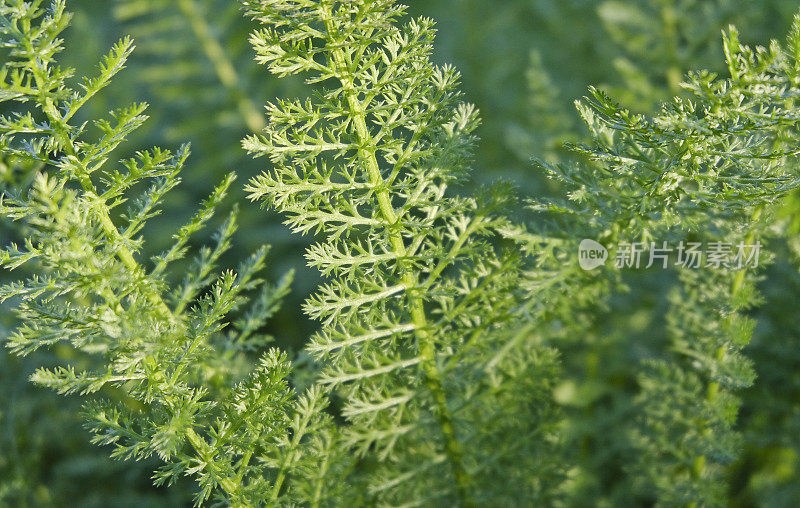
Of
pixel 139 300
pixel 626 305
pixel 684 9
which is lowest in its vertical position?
pixel 139 300

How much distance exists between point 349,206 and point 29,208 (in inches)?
11.4

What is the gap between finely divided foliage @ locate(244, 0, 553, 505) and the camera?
2.10 feet

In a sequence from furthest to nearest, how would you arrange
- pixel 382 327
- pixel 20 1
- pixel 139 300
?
pixel 382 327 → pixel 139 300 → pixel 20 1

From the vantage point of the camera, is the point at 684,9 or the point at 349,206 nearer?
the point at 349,206

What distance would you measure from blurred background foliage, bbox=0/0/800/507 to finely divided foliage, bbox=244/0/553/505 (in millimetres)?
176

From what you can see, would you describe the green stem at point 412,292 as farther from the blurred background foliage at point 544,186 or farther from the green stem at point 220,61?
the green stem at point 220,61

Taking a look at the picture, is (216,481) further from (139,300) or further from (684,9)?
(684,9)

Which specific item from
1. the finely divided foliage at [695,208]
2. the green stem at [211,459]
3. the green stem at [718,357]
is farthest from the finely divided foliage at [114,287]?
the green stem at [718,357]

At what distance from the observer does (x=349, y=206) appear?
681mm

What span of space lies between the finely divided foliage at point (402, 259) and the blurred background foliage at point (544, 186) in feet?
0.58

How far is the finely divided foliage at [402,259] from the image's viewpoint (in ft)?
2.10

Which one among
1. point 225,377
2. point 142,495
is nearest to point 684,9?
point 225,377

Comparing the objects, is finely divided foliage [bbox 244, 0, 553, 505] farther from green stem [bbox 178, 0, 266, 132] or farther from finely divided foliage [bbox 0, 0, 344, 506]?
green stem [bbox 178, 0, 266, 132]

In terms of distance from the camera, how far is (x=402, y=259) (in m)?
0.71
